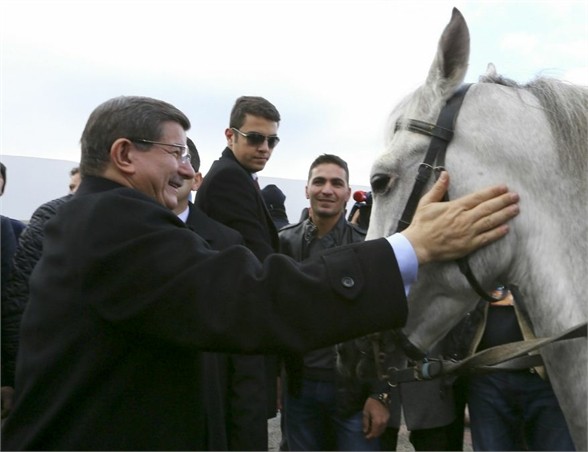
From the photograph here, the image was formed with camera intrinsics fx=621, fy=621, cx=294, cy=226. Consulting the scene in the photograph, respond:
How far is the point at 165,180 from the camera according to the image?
201 cm

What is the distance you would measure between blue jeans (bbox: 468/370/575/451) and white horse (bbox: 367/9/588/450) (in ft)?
5.21

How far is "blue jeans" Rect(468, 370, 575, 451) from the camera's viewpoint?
3359 mm

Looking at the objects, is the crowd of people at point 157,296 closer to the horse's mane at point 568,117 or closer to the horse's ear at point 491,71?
the horse's mane at point 568,117

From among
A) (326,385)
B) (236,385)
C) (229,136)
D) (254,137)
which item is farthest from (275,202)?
(236,385)

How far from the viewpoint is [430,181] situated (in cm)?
198

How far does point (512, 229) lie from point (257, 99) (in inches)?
97.5

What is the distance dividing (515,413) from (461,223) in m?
2.15

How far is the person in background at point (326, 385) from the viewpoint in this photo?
3.64 meters

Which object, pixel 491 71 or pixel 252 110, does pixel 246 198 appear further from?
pixel 491 71

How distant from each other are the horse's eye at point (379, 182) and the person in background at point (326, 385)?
149cm

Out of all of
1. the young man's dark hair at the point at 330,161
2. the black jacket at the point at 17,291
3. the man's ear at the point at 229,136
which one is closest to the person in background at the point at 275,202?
the young man's dark hair at the point at 330,161

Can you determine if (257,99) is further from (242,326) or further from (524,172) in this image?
(242,326)

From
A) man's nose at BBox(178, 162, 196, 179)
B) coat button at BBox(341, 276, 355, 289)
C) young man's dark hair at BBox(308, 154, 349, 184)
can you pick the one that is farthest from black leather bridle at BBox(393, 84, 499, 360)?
young man's dark hair at BBox(308, 154, 349, 184)

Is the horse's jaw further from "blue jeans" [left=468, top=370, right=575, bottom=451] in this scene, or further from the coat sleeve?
"blue jeans" [left=468, top=370, right=575, bottom=451]
